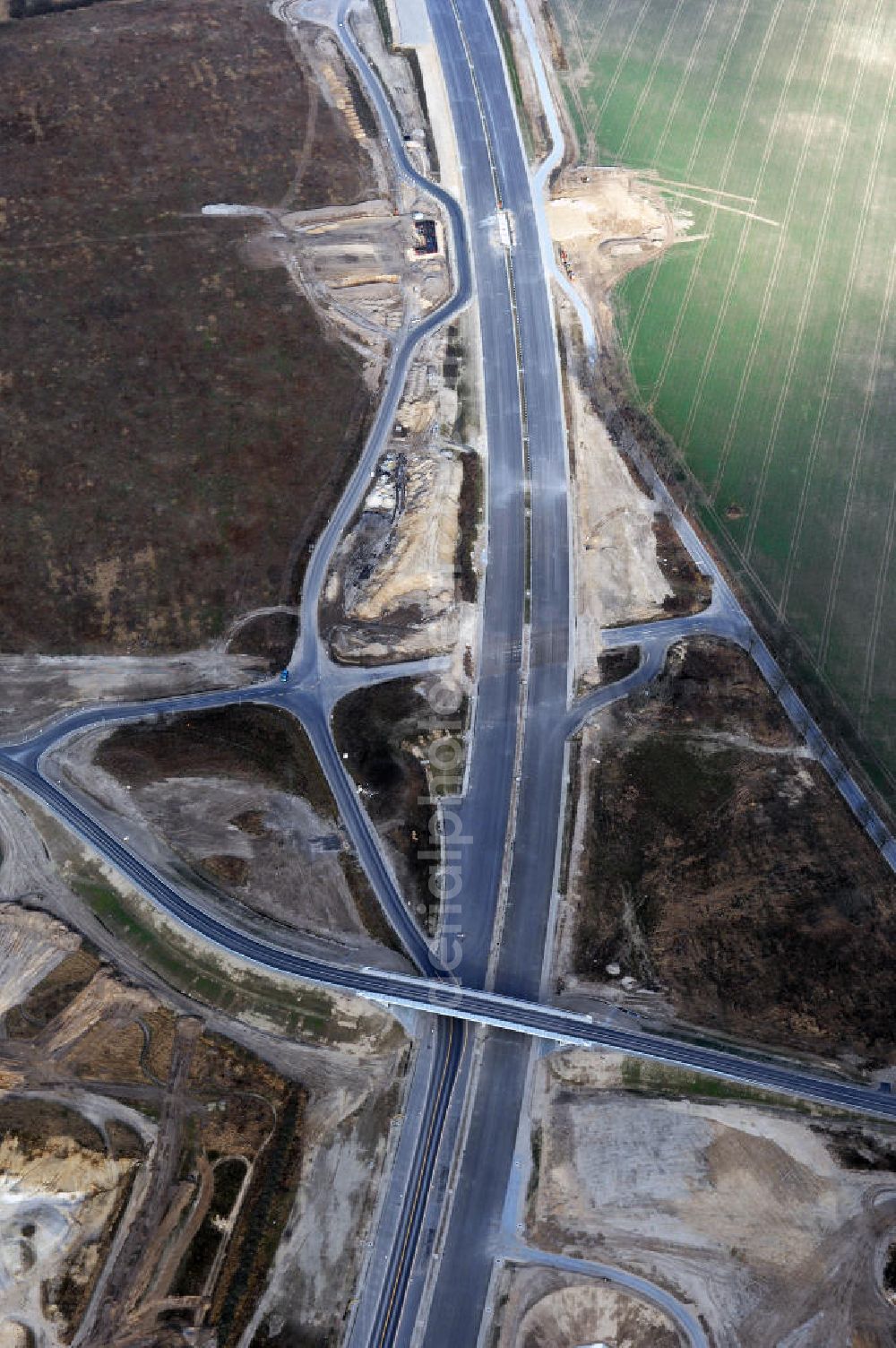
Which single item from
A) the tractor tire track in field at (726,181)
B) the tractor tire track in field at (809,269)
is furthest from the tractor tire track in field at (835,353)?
the tractor tire track in field at (726,181)

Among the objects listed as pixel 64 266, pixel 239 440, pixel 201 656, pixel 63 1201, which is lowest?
pixel 63 1201

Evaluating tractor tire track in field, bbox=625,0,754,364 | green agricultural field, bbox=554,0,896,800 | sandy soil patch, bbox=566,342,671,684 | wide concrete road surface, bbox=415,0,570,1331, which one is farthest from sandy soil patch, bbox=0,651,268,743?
tractor tire track in field, bbox=625,0,754,364

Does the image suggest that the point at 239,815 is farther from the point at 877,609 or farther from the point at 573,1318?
the point at 877,609

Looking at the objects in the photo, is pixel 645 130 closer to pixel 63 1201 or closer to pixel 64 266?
pixel 64 266

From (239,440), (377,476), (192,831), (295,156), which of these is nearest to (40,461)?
(239,440)

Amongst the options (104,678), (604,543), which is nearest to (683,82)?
(604,543)

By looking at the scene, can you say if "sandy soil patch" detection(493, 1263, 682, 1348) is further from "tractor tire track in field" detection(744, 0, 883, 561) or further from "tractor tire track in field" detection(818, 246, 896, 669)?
"tractor tire track in field" detection(744, 0, 883, 561)
